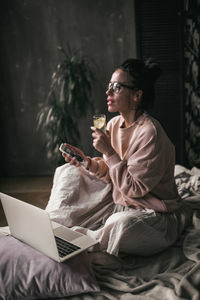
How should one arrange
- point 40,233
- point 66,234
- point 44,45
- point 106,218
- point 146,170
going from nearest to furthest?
1. point 40,233
2. point 66,234
3. point 146,170
4. point 106,218
5. point 44,45

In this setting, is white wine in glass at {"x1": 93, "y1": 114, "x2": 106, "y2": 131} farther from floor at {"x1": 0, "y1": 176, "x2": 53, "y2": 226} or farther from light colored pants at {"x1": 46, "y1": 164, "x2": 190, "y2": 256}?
floor at {"x1": 0, "y1": 176, "x2": 53, "y2": 226}

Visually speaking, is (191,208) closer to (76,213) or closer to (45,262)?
(76,213)

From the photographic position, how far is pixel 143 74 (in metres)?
1.99

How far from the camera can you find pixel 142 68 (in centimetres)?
199

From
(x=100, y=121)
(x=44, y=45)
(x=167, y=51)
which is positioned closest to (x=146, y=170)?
(x=100, y=121)

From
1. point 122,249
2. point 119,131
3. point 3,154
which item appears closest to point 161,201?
point 122,249

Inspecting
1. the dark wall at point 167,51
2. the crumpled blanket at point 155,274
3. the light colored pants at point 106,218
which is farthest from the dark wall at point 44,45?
the crumpled blanket at point 155,274

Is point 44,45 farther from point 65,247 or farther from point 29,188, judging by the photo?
point 65,247

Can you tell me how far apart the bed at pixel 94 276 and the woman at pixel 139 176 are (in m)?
0.09

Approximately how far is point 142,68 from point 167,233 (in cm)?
87

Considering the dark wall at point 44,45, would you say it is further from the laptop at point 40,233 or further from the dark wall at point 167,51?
the laptop at point 40,233

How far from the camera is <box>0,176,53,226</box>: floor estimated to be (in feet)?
11.4

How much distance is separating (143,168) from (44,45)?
8.45 feet

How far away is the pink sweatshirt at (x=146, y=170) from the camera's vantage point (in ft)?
6.11
